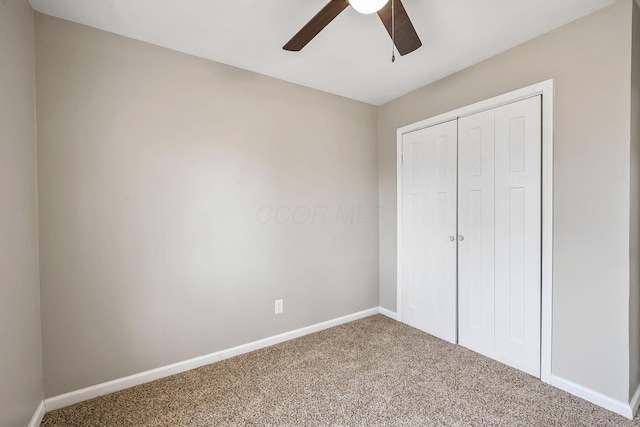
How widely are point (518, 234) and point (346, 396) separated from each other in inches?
65.7

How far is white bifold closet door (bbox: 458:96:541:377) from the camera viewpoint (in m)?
2.07

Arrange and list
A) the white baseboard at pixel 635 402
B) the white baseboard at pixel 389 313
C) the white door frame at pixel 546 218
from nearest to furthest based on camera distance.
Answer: the white baseboard at pixel 635 402 → the white door frame at pixel 546 218 → the white baseboard at pixel 389 313

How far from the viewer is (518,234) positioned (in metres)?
2.15

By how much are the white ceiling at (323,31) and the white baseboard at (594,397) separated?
7.63 ft

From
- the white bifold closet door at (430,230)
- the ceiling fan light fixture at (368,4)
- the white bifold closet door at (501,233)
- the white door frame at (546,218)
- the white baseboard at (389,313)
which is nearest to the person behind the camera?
the ceiling fan light fixture at (368,4)

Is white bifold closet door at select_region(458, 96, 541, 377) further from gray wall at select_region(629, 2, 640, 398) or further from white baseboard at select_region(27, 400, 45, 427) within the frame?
white baseboard at select_region(27, 400, 45, 427)

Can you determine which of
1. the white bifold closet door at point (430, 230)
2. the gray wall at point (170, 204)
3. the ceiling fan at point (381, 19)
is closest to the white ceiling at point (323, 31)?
the gray wall at point (170, 204)

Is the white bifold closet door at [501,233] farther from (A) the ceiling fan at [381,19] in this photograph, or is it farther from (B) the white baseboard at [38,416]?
(B) the white baseboard at [38,416]

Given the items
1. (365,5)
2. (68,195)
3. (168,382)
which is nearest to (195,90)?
(68,195)

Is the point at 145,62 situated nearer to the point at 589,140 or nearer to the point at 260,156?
the point at 260,156

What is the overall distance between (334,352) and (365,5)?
2385 millimetres

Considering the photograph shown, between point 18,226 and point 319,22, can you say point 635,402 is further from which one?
point 18,226

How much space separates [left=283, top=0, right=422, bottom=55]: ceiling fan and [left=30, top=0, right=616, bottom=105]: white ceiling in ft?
0.89

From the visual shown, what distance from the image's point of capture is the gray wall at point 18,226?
4.38ft
